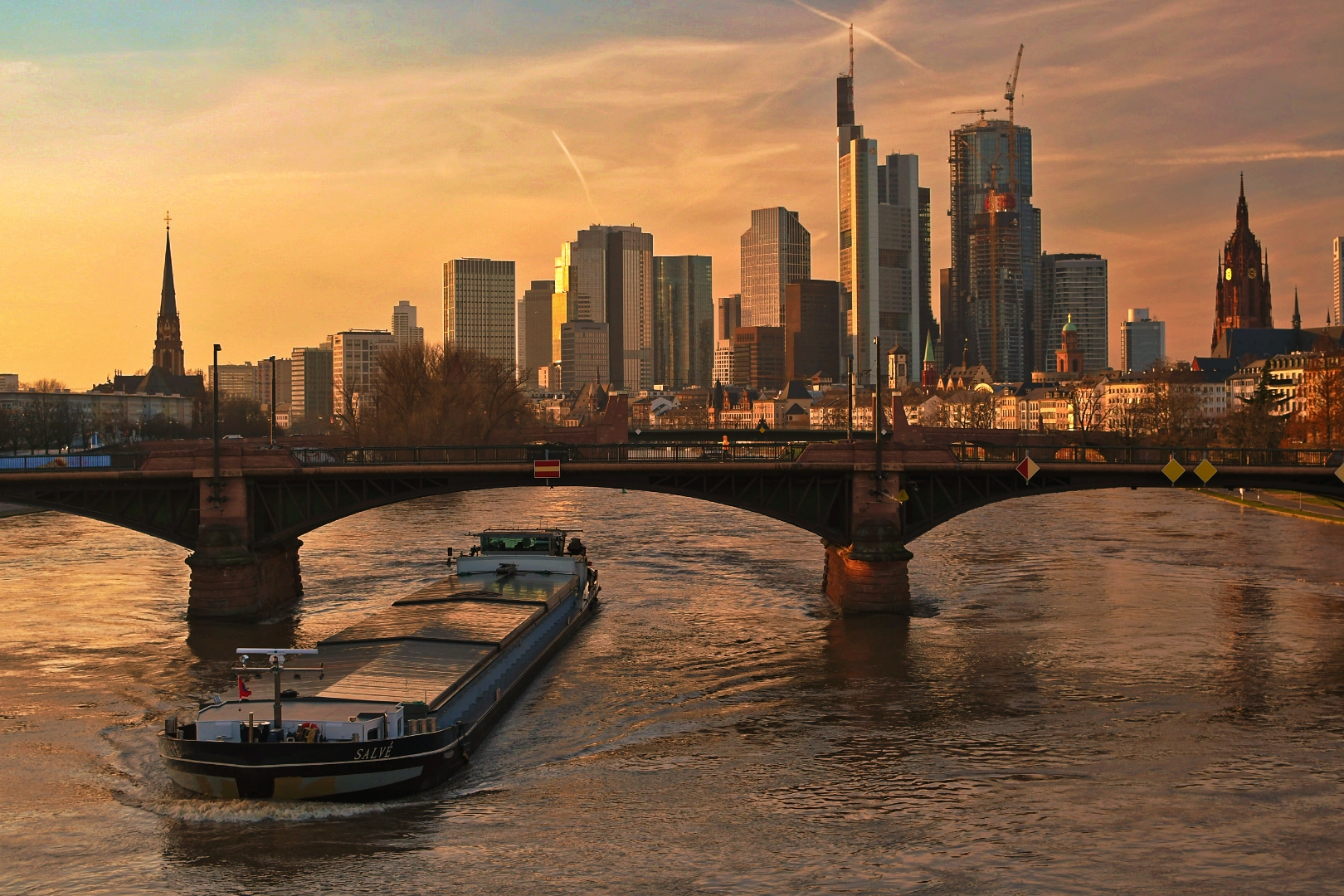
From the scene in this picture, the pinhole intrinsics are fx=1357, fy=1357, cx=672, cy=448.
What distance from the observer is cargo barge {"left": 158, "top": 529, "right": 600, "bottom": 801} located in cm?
3178

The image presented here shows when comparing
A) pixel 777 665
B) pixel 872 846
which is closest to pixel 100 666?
pixel 777 665

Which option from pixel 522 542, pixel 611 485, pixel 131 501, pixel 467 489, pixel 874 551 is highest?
pixel 611 485

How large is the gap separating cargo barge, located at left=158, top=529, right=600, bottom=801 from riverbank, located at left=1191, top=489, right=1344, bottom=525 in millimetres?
59170

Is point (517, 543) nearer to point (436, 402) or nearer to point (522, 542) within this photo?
point (522, 542)

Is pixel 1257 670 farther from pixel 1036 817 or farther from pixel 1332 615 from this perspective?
pixel 1036 817

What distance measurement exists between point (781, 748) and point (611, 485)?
2468cm

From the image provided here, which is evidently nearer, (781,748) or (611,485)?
(781,748)

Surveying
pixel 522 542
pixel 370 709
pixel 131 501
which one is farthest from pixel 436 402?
pixel 370 709

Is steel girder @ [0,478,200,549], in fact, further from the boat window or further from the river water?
the boat window

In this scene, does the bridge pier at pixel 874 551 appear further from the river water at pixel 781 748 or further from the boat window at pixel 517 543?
the boat window at pixel 517 543

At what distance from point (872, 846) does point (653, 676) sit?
56.2 ft

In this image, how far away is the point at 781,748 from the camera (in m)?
37.6

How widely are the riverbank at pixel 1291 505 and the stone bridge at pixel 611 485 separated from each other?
1316 inches

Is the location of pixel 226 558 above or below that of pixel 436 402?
below
